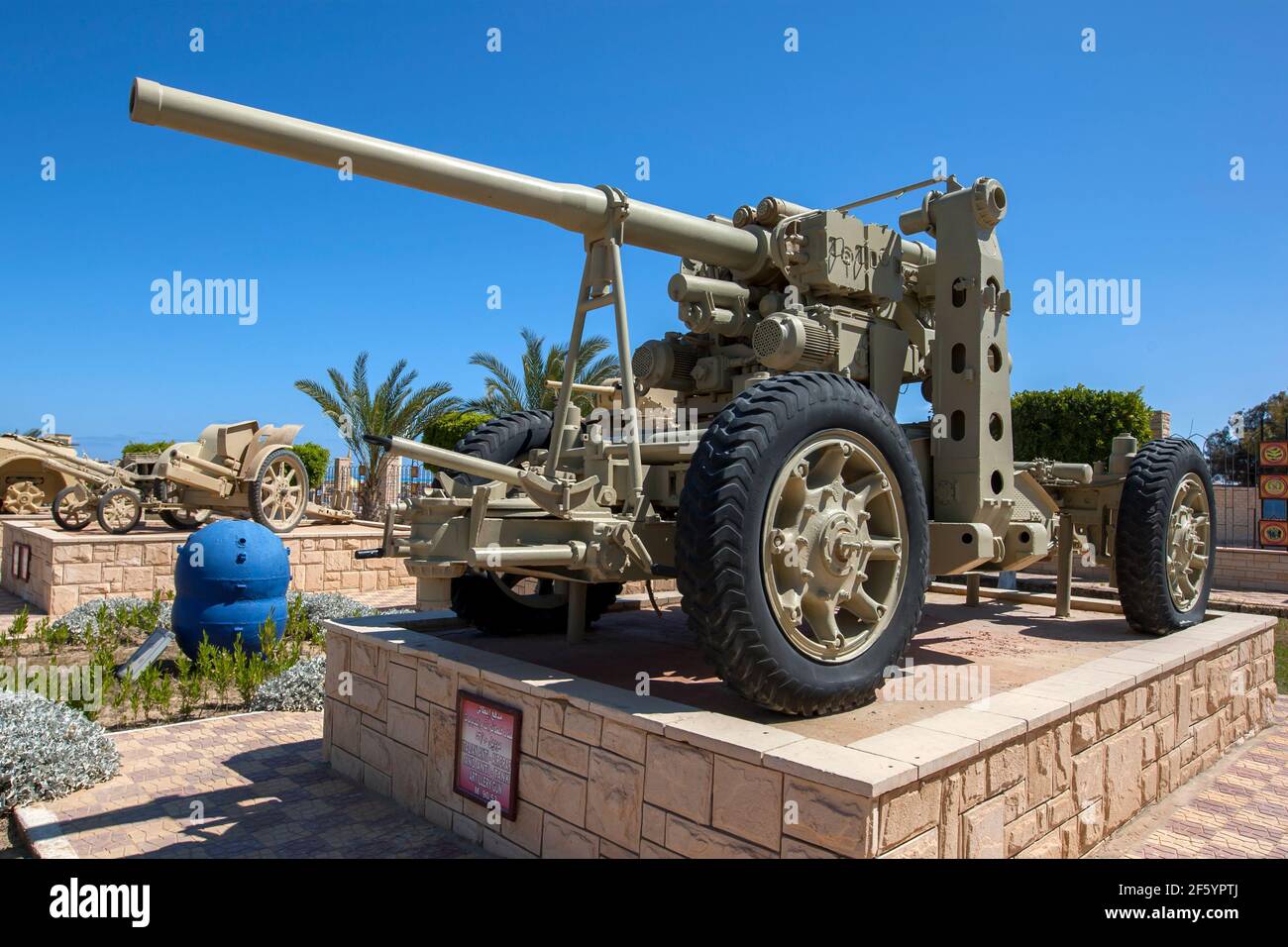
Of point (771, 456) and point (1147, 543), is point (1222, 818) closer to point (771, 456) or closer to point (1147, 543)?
point (1147, 543)

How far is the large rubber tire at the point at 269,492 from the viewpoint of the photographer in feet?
42.9

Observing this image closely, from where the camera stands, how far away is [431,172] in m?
3.62

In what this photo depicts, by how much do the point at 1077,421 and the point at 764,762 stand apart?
18870 millimetres

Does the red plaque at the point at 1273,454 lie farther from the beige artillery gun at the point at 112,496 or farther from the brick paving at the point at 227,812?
the beige artillery gun at the point at 112,496

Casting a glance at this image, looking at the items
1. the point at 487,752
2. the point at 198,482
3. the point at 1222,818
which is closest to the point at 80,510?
the point at 198,482

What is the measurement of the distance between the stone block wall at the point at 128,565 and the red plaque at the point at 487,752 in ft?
27.5

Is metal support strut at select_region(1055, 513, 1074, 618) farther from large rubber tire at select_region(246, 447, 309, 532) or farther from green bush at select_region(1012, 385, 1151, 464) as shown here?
green bush at select_region(1012, 385, 1151, 464)

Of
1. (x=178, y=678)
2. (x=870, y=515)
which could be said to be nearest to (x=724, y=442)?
(x=870, y=515)

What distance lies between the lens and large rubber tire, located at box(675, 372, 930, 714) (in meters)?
3.24

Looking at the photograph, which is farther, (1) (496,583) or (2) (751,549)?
(1) (496,583)

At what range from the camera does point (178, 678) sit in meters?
7.38

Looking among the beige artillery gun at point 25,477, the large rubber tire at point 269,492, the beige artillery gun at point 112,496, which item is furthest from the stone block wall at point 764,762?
the beige artillery gun at point 25,477

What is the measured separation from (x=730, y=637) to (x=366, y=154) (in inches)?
89.8
